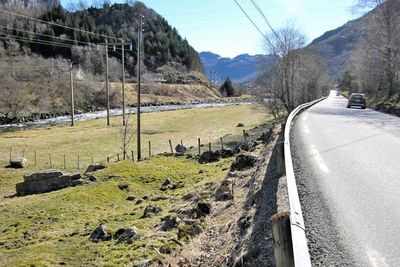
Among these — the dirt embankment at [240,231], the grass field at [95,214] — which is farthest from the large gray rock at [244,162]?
the dirt embankment at [240,231]

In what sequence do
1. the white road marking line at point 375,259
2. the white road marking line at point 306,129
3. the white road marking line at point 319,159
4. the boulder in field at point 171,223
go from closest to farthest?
1. the white road marking line at point 375,259
2. the white road marking line at point 319,159
3. the boulder in field at point 171,223
4. the white road marking line at point 306,129

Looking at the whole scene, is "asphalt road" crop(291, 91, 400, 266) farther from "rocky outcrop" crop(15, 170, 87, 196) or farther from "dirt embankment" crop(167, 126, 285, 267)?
"rocky outcrop" crop(15, 170, 87, 196)

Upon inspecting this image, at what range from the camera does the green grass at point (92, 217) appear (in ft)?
40.2

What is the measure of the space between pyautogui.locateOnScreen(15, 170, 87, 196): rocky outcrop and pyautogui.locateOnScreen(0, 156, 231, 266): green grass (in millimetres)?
1668

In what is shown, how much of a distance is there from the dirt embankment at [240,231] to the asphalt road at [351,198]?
2.21 ft

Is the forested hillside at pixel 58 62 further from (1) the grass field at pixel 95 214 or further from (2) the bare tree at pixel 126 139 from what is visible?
(1) the grass field at pixel 95 214

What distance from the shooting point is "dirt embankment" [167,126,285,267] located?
22.1 ft

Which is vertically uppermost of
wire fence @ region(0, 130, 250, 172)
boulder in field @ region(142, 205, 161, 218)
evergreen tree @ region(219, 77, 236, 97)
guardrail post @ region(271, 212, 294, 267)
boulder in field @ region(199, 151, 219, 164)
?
evergreen tree @ region(219, 77, 236, 97)

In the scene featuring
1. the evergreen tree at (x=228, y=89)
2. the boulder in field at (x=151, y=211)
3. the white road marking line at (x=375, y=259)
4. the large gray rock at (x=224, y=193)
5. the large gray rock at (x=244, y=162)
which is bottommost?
the boulder in field at (x=151, y=211)

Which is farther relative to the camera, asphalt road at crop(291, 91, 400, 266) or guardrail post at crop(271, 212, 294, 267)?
asphalt road at crop(291, 91, 400, 266)

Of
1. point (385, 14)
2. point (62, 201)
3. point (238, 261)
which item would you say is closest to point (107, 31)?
point (385, 14)

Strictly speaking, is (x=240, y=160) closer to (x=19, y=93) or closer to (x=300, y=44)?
(x=300, y=44)

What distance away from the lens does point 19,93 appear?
8800 cm

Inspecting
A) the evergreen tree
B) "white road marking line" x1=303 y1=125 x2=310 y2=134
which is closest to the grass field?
"white road marking line" x1=303 y1=125 x2=310 y2=134
